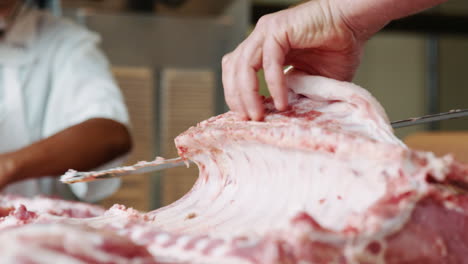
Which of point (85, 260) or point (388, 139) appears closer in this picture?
point (85, 260)

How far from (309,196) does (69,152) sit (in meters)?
1.30

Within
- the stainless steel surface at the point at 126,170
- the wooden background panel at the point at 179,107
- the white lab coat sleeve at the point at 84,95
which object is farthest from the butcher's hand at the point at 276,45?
the wooden background panel at the point at 179,107

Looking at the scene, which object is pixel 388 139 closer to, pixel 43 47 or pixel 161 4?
pixel 43 47

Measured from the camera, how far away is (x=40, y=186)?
7.32 ft

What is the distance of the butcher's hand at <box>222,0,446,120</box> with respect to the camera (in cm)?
87

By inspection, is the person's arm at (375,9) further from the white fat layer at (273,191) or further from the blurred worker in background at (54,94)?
the blurred worker in background at (54,94)

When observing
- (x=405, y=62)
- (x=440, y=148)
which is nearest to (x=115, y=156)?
(x=440, y=148)

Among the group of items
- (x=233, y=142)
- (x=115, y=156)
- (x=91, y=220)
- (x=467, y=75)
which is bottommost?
(x=467, y=75)

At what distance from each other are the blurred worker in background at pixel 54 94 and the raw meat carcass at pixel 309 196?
44.3 inches

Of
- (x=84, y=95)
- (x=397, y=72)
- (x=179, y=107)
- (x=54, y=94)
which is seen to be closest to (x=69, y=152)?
(x=84, y=95)

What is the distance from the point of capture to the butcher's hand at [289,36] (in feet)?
2.87

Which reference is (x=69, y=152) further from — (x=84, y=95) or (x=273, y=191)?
(x=273, y=191)

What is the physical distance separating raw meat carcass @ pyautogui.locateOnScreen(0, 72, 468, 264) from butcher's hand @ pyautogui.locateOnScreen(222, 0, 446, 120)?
0.04 meters

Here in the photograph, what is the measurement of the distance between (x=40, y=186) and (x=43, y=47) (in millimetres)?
582
